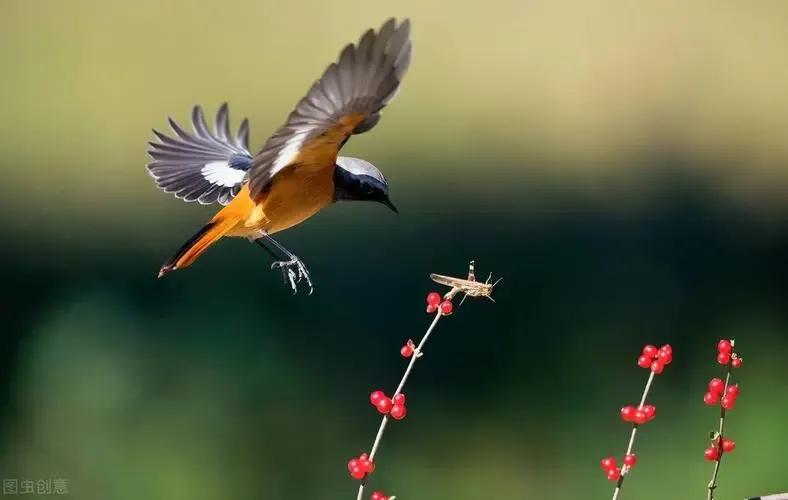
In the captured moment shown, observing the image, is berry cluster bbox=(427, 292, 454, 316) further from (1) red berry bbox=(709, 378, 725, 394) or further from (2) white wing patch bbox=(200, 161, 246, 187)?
(2) white wing patch bbox=(200, 161, 246, 187)

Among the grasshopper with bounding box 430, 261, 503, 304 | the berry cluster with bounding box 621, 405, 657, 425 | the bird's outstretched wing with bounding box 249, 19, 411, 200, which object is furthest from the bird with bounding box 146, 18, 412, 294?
the berry cluster with bounding box 621, 405, 657, 425

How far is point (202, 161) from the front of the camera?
40.9 inches

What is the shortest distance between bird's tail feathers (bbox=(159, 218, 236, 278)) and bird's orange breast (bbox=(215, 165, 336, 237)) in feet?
0.04

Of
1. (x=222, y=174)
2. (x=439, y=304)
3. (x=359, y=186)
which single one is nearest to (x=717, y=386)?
(x=439, y=304)

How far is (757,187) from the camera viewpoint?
2.43m

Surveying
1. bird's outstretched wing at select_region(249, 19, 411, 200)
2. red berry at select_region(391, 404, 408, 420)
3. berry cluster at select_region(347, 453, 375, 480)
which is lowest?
berry cluster at select_region(347, 453, 375, 480)

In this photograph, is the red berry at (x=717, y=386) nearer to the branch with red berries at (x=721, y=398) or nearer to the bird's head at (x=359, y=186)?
the branch with red berries at (x=721, y=398)

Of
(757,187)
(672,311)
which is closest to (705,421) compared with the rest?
(672,311)

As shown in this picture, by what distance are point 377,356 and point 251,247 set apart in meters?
0.34

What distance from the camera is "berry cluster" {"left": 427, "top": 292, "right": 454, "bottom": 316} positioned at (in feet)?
2.16

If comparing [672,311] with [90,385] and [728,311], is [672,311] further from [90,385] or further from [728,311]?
[90,385]

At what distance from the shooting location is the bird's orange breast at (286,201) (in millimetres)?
810

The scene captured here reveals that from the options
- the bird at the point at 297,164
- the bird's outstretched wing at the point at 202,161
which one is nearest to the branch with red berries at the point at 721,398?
the bird at the point at 297,164

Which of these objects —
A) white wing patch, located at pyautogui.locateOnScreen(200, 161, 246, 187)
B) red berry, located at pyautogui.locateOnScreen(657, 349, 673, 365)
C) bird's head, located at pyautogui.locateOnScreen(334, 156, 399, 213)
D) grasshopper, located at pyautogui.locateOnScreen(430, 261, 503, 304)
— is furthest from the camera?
white wing patch, located at pyautogui.locateOnScreen(200, 161, 246, 187)
